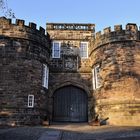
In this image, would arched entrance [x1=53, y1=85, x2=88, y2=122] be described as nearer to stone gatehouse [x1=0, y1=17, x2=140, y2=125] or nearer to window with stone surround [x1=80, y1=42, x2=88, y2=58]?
stone gatehouse [x1=0, y1=17, x2=140, y2=125]

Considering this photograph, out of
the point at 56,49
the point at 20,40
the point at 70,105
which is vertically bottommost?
the point at 70,105

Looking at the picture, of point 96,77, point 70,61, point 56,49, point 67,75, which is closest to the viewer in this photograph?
point 96,77

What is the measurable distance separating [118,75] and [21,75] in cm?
667

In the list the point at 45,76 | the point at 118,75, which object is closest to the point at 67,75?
the point at 45,76

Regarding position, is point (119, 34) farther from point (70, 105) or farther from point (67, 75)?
point (70, 105)

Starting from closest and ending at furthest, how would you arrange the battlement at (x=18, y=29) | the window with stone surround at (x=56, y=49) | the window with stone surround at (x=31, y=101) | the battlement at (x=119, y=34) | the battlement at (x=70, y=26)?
1. the window with stone surround at (x=31, y=101)
2. the battlement at (x=18, y=29)
3. the battlement at (x=119, y=34)
4. the window with stone surround at (x=56, y=49)
5. the battlement at (x=70, y=26)

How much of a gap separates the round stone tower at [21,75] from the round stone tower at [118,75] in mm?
4255

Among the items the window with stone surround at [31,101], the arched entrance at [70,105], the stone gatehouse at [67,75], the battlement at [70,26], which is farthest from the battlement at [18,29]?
the arched entrance at [70,105]

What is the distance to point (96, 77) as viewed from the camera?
19688mm

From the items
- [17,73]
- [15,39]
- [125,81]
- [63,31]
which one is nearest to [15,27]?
[15,39]

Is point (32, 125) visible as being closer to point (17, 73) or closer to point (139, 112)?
point (17, 73)

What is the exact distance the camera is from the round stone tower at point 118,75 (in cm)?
1681

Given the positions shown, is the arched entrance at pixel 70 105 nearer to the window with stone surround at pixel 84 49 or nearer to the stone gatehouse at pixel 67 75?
the stone gatehouse at pixel 67 75

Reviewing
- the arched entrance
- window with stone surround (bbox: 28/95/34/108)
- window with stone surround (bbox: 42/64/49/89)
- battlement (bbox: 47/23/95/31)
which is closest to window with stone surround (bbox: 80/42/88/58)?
battlement (bbox: 47/23/95/31)
